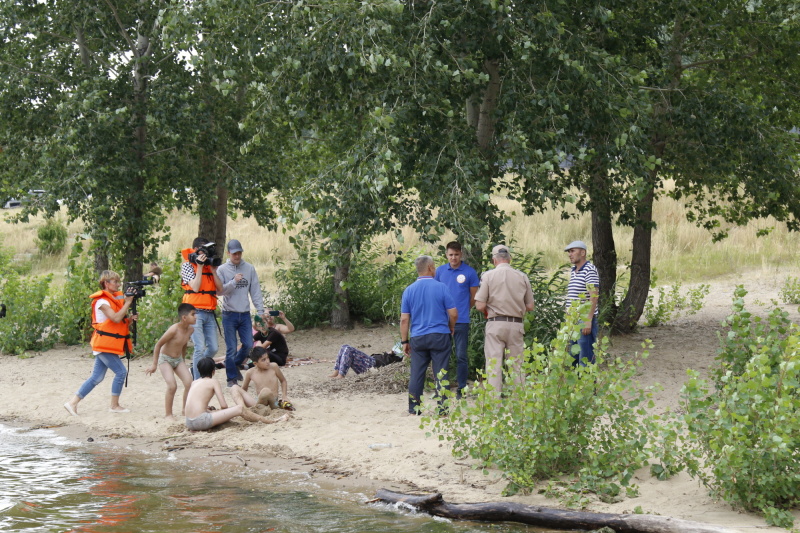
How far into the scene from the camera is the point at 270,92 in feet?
33.4

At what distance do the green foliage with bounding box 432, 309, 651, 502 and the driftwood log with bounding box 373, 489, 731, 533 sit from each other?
0.43 m

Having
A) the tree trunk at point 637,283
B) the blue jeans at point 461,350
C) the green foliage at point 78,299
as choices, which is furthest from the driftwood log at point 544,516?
the green foliage at point 78,299

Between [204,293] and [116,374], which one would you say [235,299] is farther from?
[116,374]

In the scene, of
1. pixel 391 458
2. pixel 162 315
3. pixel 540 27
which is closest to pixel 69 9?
pixel 162 315

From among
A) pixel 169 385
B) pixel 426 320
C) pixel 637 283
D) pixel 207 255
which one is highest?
pixel 207 255

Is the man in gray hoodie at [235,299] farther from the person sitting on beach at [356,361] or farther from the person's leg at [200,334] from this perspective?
the person sitting on beach at [356,361]

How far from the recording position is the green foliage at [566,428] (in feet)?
23.0

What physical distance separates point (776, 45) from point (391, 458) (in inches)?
304

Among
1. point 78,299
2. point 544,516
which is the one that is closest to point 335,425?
point 544,516

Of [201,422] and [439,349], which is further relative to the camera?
[201,422]

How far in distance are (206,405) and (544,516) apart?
181 inches

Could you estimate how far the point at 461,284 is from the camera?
1001 cm

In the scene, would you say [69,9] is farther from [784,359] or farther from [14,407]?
[784,359]

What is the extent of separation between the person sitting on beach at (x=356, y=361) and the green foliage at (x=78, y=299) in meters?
5.36
